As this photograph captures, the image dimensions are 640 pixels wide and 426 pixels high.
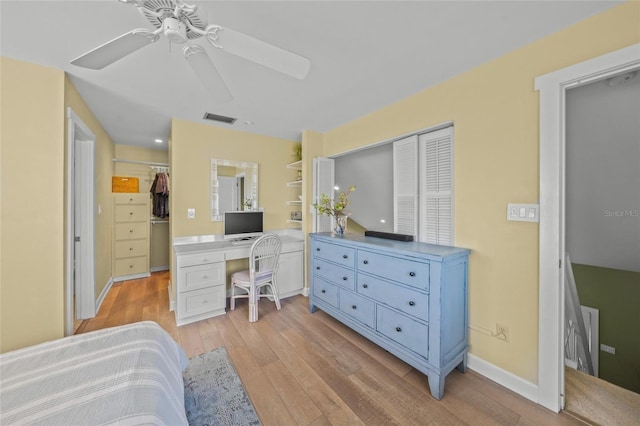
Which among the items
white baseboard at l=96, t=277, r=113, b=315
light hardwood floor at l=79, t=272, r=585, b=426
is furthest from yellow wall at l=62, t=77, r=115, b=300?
light hardwood floor at l=79, t=272, r=585, b=426

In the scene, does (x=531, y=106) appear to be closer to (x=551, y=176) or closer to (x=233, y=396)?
(x=551, y=176)

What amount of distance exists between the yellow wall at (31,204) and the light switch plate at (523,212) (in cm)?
352

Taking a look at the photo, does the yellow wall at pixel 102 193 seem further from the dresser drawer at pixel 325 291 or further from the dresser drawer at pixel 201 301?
the dresser drawer at pixel 325 291

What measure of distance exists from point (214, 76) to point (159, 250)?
445 centimetres

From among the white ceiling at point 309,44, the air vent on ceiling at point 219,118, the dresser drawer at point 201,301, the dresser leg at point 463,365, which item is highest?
the air vent on ceiling at point 219,118

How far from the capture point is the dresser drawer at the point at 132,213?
13.3ft

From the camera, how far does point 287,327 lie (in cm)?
265

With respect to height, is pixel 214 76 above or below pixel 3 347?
above

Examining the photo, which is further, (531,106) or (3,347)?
(3,347)

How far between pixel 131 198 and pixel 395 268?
14.6 ft

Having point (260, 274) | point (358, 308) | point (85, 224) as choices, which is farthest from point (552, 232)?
point (85, 224)

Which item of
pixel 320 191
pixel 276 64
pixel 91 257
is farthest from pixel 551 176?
pixel 91 257

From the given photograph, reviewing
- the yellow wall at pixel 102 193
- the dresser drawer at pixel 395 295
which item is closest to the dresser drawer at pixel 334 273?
the dresser drawer at pixel 395 295

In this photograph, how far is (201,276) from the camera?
279cm
